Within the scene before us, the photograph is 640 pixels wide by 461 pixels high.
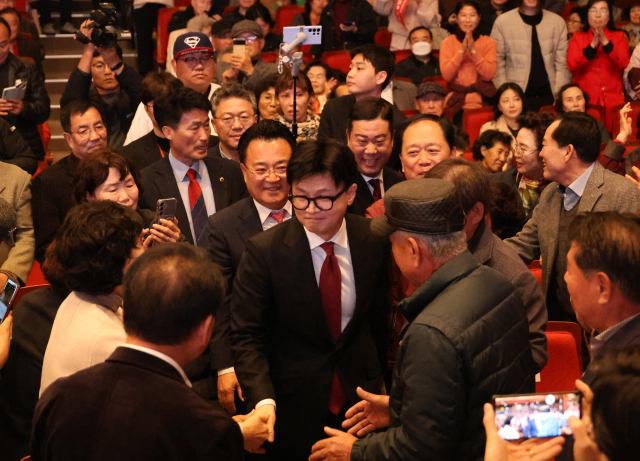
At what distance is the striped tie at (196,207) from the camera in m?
3.31

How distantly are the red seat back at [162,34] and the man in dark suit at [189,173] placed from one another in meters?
4.45

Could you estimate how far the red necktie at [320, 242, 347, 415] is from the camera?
2.31 m

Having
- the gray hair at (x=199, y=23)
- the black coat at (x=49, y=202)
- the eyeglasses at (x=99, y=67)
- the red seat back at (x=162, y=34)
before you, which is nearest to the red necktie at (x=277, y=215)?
the black coat at (x=49, y=202)

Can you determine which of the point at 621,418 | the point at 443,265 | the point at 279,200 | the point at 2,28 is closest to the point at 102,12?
the point at 2,28

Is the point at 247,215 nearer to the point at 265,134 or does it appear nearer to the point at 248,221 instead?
the point at 248,221

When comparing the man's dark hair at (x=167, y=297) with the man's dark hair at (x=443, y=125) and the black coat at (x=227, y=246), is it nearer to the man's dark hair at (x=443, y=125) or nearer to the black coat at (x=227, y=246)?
the black coat at (x=227, y=246)

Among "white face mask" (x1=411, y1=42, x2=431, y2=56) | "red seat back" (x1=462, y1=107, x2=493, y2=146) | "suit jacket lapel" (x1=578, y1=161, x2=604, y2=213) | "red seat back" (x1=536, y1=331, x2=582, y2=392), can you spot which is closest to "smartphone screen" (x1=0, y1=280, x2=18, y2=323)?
"red seat back" (x1=536, y1=331, x2=582, y2=392)

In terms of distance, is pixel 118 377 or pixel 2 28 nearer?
pixel 118 377

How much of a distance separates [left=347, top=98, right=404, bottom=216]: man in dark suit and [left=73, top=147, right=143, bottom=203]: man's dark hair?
1.06 metres

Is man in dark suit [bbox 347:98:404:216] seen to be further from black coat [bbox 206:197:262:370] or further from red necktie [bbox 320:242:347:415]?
red necktie [bbox 320:242:347:415]

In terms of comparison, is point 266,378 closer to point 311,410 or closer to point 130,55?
point 311,410

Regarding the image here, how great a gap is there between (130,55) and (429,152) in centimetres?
622

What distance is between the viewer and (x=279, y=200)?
276 cm

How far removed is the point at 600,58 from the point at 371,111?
447cm
